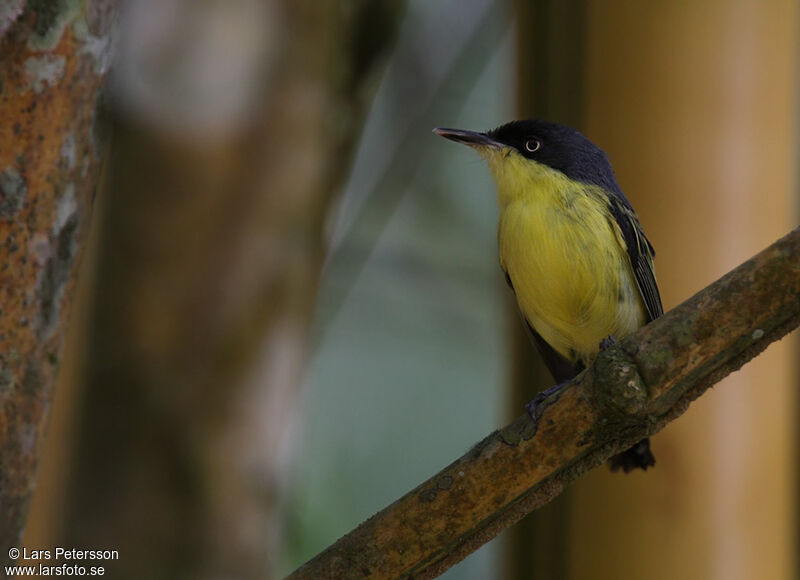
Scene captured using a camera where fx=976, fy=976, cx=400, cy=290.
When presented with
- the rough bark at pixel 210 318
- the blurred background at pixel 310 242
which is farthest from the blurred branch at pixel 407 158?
the rough bark at pixel 210 318

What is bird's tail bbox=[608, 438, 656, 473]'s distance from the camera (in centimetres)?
299

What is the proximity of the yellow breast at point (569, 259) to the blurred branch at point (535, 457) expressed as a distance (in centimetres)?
119

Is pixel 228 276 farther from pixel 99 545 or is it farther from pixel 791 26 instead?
pixel 791 26

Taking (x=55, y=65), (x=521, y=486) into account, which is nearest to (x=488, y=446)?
(x=521, y=486)

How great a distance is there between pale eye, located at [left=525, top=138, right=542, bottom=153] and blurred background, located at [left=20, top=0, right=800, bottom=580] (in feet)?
0.71

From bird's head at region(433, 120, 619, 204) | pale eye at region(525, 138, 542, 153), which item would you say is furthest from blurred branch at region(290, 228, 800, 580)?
pale eye at region(525, 138, 542, 153)

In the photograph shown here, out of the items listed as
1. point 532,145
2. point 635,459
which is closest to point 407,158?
point 532,145

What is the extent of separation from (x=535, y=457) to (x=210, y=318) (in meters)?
2.11

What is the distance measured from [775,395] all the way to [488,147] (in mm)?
1313

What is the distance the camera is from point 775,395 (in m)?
3.25

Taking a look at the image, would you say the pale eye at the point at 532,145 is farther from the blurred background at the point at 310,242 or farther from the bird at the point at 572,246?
the blurred background at the point at 310,242

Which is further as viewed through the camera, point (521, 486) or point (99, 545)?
point (99, 545)

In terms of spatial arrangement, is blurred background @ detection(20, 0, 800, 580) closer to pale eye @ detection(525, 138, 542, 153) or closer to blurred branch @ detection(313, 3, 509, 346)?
blurred branch @ detection(313, 3, 509, 346)

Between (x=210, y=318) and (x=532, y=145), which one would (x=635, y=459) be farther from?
(x=210, y=318)
